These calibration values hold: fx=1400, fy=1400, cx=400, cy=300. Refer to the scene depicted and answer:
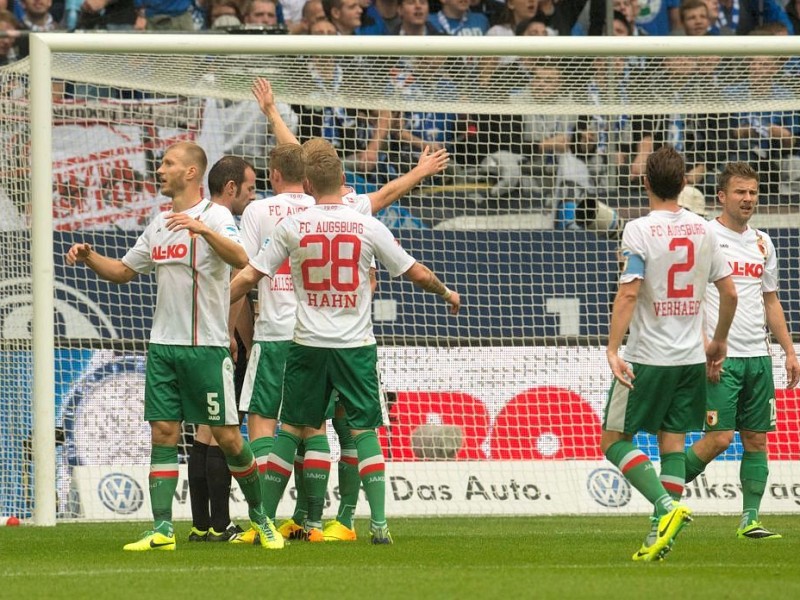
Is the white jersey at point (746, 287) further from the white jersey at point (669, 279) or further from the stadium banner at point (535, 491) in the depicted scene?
the stadium banner at point (535, 491)

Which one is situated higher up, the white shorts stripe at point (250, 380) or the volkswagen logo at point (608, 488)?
the white shorts stripe at point (250, 380)

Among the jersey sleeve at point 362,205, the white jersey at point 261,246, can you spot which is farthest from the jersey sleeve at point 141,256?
the jersey sleeve at point 362,205

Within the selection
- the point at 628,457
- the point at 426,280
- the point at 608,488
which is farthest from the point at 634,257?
the point at 608,488

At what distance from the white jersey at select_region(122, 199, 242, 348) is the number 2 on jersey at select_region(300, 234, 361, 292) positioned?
40 centimetres

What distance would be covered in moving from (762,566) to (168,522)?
2.86 metres

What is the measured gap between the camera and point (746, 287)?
8.12m

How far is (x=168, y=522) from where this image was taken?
6957 millimetres

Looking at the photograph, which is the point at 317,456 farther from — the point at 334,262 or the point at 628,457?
the point at 628,457

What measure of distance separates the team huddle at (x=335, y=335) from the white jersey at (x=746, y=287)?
0.4 inches

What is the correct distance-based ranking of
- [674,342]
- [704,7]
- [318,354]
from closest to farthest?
[674,342] → [318,354] → [704,7]

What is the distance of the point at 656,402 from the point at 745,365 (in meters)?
1.61

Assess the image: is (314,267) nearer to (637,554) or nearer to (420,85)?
(637,554)

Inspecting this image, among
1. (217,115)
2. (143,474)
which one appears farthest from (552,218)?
(143,474)

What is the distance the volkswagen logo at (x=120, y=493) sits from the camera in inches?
388
